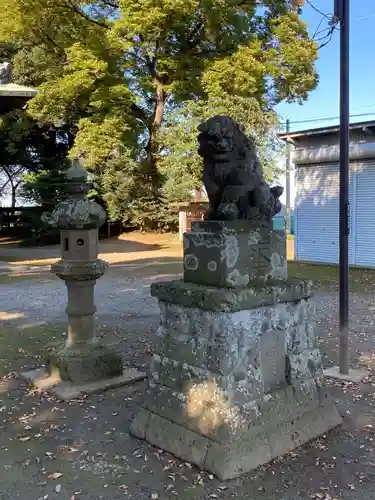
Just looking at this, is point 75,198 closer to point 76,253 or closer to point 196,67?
point 76,253

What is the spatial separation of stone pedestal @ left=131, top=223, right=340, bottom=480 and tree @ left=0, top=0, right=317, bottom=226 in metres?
15.8

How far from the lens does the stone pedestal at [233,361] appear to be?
3.12 meters

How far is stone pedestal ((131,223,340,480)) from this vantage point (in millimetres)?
3125

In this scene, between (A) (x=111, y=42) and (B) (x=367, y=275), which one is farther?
(A) (x=111, y=42)

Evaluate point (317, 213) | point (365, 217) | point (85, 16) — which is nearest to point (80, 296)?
point (365, 217)

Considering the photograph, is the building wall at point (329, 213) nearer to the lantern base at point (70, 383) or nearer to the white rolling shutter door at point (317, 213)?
the white rolling shutter door at point (317, 213)

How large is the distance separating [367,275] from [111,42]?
13343 millimetres

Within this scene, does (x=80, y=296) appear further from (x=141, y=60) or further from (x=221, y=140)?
(x=141, y=60)

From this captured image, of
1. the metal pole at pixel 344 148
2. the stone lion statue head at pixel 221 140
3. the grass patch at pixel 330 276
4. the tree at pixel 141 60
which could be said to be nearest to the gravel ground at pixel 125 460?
the metal pole at pixel 344 148

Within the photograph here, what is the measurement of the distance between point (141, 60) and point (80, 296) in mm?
18460

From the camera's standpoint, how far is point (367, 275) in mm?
12406

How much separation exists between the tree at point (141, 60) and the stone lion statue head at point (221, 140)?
15.5 meters

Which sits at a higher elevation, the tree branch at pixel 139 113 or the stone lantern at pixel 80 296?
the tree branch at pixel 139 113

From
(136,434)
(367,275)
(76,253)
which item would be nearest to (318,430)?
(136,434)
